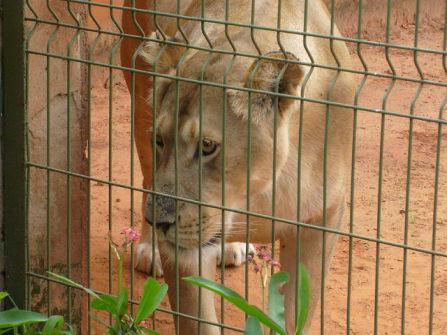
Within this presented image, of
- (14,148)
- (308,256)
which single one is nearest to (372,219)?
(308,256)

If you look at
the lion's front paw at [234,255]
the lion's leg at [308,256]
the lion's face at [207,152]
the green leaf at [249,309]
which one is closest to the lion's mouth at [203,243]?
the lion's face at [207,152]

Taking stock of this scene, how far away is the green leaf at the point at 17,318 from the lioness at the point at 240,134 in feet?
1.60

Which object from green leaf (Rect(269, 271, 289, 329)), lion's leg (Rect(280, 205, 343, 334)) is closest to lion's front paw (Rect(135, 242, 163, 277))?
lion's leg (Rect(280, 205, 343, 334))

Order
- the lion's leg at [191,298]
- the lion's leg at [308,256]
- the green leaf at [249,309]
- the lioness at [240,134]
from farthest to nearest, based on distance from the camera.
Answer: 1. the lion's leg at [308,256]
2. the lion's leg at [191,298]
3. the lioness at [240,134]
4. the green leaf at [249,309]

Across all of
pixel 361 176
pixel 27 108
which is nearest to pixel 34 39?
pixel 27 108

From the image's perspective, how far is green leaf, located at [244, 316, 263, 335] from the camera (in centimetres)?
321

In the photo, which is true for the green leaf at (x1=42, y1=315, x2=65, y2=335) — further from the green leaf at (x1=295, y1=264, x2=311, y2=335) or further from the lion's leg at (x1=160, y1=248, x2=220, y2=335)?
the green leaf at (x1=295, y1=264, x2=311, y2=335)

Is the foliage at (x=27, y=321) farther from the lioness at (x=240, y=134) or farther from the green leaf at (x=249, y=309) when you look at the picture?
the green leaf at (x=249, y=309)

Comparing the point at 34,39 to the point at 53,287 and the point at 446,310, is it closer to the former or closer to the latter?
the point at 53,287

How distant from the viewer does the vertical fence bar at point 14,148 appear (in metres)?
3.72

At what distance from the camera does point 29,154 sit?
12.8 ft

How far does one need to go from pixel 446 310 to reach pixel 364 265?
62cm

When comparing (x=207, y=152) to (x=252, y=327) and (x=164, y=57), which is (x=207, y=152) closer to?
(x=164, y=57)

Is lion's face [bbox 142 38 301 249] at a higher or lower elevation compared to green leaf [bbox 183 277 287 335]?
higher
